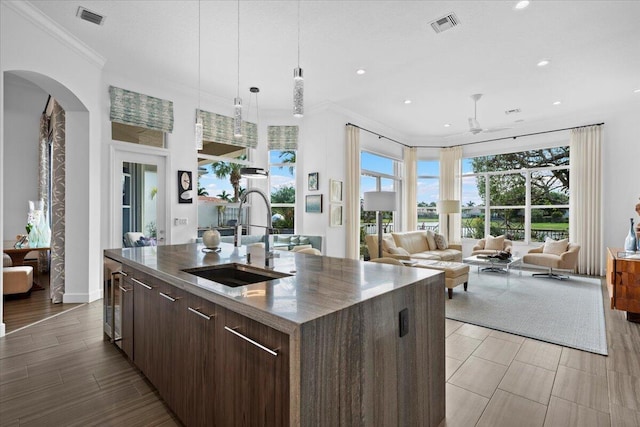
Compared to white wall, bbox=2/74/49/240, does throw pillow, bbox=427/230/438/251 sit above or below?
below

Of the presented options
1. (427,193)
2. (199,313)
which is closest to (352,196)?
(427,193)

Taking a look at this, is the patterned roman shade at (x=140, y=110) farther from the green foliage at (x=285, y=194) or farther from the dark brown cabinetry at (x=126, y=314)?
the dark brown cabinetry at (x=126, y=314)

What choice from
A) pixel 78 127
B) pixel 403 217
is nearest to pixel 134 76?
pixel 78 127

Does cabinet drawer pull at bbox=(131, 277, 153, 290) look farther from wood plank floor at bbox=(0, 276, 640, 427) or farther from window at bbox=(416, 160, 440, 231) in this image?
window at bbox=(416, 160, 440, 231)

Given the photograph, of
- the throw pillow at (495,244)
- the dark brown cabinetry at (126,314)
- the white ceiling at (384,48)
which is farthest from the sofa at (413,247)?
the dark brown cabinetry at (126,314)

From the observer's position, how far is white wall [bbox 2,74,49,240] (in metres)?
5.93

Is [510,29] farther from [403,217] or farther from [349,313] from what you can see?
[403,217]

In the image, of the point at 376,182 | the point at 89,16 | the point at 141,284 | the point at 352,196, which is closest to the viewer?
the point at 141,284

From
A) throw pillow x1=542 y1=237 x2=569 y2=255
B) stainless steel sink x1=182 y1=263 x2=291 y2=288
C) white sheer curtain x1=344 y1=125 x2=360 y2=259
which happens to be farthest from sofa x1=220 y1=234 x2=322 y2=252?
throw pillow x1=542 y1=237 x2=569 y2=255

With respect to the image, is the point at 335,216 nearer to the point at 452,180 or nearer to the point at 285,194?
the point at 285,194

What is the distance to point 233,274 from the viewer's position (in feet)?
6.87

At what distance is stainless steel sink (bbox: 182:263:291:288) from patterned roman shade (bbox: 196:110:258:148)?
398cm

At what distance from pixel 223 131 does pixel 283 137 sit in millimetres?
1161

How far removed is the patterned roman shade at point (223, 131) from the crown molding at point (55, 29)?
1622 millimetres
